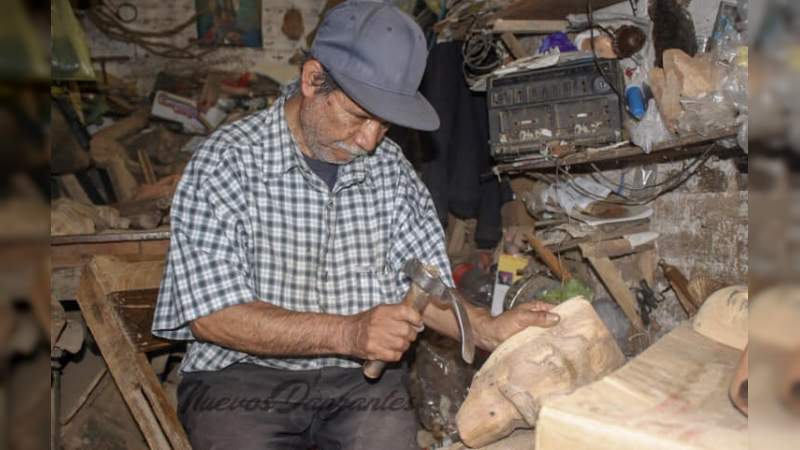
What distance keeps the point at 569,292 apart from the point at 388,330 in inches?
76.1

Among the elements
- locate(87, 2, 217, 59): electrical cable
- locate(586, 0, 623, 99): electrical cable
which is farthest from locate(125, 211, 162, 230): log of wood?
locate(87, 2, 217, 59): electrical cable

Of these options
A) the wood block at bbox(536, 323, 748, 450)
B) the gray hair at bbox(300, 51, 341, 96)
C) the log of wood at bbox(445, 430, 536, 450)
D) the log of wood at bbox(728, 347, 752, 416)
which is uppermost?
the gray hair at bbox(300, 51, 341, 96)

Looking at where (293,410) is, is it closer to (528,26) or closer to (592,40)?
(592,40)

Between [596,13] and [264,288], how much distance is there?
2.60 m

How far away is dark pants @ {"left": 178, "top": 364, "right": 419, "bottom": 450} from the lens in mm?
2072

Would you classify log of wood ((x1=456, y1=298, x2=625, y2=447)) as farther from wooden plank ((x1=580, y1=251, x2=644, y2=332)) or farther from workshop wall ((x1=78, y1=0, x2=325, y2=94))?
workshop wall ((x1=78, y1=0, x2=325, y2=94))

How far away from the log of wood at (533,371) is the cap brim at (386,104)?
71 centimetres

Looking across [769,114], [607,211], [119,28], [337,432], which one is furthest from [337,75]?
[119,28]

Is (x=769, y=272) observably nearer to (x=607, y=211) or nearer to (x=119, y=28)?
(x=607, y=211)

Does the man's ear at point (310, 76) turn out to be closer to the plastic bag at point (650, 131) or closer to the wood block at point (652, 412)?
the wood block at point (652, 412)

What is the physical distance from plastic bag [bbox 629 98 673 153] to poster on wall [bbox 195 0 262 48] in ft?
14.1

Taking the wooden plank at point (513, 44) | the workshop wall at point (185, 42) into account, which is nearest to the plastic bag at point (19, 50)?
the wooden plank at point (513, 44)

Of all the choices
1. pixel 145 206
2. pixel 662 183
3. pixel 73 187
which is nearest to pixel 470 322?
pixel 662 183

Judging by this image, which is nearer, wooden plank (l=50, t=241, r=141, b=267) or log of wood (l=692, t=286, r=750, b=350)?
log of wood (l=692, t=286, r=750, b=350)
